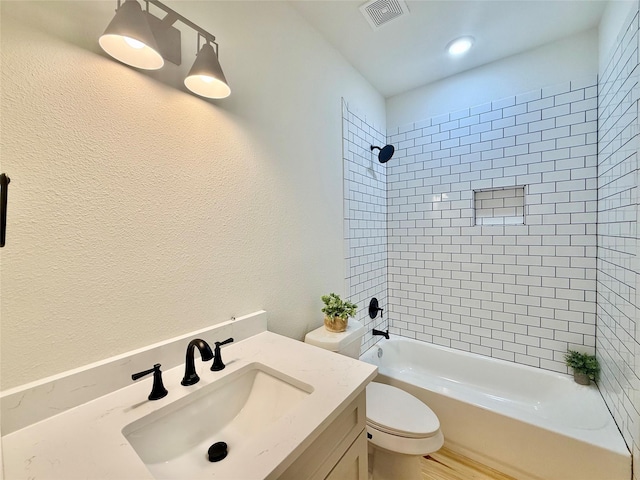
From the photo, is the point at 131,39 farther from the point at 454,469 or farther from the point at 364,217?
the point at 454,469

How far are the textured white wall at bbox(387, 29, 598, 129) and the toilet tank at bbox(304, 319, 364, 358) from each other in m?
1.95

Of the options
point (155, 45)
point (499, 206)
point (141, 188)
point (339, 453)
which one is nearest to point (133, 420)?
point (339, 453)

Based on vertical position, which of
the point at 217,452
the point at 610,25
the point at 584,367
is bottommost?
the point at 584,367

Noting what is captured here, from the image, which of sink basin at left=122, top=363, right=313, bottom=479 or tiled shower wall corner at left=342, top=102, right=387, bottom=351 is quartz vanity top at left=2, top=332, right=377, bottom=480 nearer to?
sink basin at left=122, top=363, right=313, bottom=479

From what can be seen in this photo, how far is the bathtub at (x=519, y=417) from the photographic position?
1.28m

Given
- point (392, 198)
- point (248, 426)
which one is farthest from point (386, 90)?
point (248, 426)

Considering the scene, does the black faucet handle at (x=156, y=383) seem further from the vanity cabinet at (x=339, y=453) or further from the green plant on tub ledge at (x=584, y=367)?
the green plant on tub ledge at (x=584, y=367)

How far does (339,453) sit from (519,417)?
1.29 m

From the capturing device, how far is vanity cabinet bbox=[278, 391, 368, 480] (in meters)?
0.65

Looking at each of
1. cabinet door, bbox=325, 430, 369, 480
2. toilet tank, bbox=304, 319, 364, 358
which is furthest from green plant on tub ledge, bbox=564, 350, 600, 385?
cabinet door, bbox=325, 430, 369, 480

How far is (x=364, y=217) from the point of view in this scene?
2158 millimetres

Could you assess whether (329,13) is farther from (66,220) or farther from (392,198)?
(66,220)

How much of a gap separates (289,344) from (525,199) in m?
1.98

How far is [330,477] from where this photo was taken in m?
0.73
